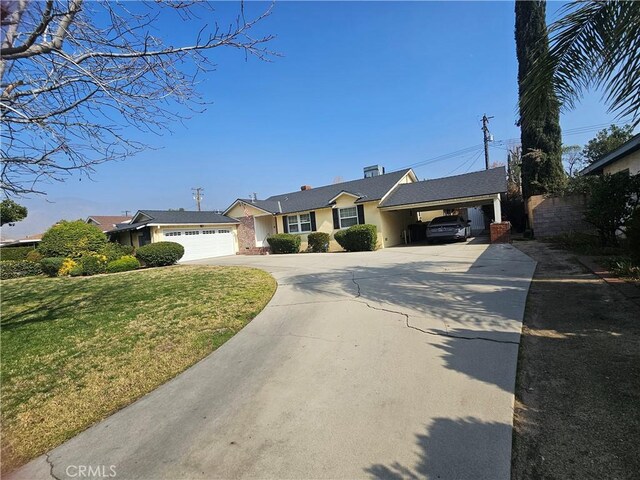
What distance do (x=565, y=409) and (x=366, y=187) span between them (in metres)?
21.2

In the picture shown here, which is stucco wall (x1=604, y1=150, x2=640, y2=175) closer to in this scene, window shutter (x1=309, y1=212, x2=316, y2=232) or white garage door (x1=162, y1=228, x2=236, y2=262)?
window shutter (x1=309, y1=212, x2=316, y2=232)

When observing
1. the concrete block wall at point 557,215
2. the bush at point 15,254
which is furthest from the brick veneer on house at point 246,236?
the concrete block wall at point 557,215

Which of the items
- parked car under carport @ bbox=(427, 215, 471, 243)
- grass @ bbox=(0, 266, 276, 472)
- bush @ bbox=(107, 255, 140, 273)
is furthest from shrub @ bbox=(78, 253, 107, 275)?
parked car under carport @ bbox=(427, 215, 471, 243)

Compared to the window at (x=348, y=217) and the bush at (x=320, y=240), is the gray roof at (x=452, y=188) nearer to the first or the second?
the window at (x=348, y=217)

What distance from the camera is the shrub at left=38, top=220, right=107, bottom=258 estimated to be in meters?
19.4

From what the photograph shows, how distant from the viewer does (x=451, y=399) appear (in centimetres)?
313

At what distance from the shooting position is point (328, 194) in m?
24.7

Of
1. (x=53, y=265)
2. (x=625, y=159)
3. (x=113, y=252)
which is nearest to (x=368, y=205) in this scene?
(x=625, y=159)

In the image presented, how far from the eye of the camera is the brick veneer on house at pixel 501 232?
15.9m

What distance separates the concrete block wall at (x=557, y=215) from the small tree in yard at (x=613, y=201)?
5.97 metres

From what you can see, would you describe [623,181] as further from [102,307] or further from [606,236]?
[102,307]

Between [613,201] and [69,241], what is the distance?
24.3 meters

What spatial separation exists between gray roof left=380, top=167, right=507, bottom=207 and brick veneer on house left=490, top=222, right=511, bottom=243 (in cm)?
191

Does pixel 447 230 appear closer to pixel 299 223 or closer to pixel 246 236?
pixel 299 223
